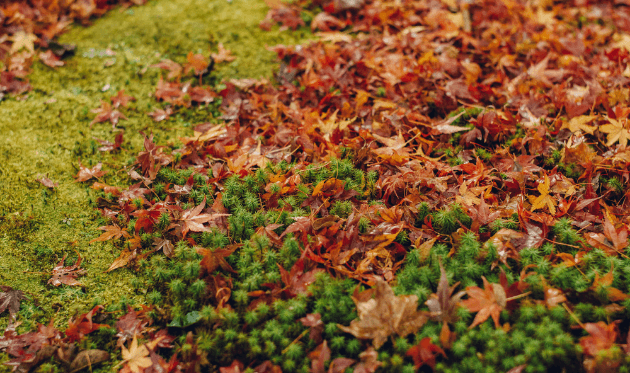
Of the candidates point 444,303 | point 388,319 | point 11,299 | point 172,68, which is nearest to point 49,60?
point 172,68

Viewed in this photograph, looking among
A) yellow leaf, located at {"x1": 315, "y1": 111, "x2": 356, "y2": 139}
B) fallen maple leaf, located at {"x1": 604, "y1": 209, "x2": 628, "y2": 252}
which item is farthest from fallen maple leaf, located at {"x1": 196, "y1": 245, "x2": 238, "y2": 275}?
fallen maple leaf, located at {"x1": 604, "y1": 209, "x2": 628, "y2": 252}

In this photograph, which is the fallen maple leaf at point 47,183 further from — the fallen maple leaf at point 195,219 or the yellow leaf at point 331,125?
the yellow leaf at point 331,125

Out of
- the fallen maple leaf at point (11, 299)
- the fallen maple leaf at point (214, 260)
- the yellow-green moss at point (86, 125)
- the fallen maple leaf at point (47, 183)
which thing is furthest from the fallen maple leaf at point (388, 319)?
the fallen maple leaf at point (47, 183)

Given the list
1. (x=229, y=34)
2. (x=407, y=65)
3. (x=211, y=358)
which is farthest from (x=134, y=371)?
(x=229, y=34)

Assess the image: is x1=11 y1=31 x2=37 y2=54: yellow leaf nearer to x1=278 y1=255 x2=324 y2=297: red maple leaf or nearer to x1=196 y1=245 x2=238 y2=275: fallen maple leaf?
x1=196 y1=245 x2=238 y2=275: fallen maple leaf

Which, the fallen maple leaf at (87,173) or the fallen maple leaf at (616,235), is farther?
the fallen maple leaf at (87,173)

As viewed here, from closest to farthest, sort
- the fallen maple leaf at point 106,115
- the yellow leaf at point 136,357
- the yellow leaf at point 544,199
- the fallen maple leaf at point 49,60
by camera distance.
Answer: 1. the yellow leaf at point 136,357
2. the yellow leaf at point 544,199
3. the fallen maple leaf at point 106,115
4. the fallen maple leaf at point 49,60

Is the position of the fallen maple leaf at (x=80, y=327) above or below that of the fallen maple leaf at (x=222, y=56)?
below

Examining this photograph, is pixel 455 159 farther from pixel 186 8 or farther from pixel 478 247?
pixel 186 8
